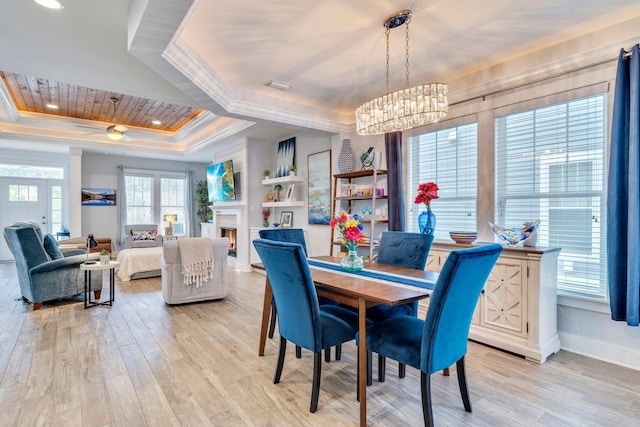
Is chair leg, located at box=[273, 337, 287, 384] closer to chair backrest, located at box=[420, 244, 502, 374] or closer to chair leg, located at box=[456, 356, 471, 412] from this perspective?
chair backrest, located at box=[420, 244, 502, 374]

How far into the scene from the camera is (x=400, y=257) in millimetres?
2885

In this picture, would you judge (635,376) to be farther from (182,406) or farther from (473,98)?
(182,406)

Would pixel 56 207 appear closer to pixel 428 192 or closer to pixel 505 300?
pixel 428 192

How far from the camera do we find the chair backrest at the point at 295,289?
6.27ft

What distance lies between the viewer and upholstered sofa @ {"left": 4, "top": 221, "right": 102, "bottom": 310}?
12.7 feet

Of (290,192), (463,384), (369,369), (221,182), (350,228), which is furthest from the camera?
(221,182)

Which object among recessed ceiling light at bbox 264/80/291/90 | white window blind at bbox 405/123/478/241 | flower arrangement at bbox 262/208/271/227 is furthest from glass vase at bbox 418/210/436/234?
flower arrangement at bbox 262/208/271/227

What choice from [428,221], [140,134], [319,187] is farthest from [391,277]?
[140,134]

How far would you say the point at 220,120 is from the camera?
609cm

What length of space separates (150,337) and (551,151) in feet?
13.6

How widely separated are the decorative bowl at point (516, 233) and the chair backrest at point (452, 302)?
1356mm

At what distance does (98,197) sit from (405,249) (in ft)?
26.6

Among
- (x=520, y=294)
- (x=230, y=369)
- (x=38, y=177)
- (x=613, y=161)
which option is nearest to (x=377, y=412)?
(x=230, y=369)

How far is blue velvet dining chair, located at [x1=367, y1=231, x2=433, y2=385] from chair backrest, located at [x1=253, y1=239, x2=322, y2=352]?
0.58m
